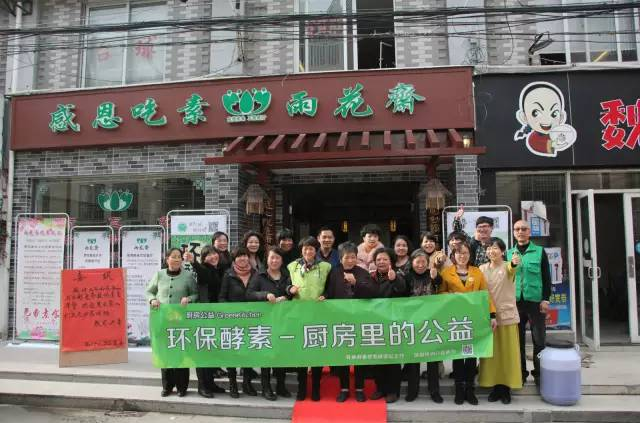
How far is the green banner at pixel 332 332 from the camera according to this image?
15.8 ft

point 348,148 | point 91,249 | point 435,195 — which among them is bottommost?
point 91,249

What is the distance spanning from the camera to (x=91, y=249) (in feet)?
24.8

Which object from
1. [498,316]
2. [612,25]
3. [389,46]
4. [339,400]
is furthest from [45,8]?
[612,25]

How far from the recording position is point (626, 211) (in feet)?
23.2

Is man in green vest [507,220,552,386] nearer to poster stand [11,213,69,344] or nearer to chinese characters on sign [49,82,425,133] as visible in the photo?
chinese characters on sign [49,82,425,133]

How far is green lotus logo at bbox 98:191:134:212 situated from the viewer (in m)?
8.12

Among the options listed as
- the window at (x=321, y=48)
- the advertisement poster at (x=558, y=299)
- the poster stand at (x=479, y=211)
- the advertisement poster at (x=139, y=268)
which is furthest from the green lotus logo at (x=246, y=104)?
the advertisement poster at (x=558, y=299)

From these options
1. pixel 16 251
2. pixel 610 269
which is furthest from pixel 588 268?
pixel 16 251

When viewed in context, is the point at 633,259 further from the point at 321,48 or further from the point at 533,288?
the point at 321,48

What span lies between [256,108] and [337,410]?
459cm

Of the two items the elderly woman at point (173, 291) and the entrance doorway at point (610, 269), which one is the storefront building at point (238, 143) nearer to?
the entrance doorway at point (610, 269)

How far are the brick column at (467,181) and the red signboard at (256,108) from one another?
1.70ft

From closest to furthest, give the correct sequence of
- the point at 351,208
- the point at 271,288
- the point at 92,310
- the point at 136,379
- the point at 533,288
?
the point at 271,288, the point at 533,288, the point at 136,379, the point at 92,310, the point at 351,208

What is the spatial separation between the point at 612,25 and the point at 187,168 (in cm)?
695
